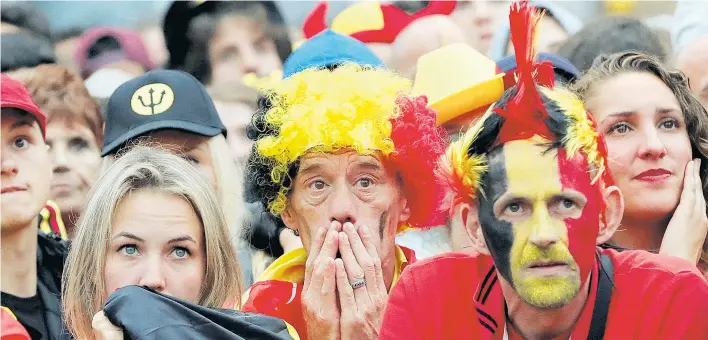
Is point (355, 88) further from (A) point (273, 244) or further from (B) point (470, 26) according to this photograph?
(B) point (470, 26)

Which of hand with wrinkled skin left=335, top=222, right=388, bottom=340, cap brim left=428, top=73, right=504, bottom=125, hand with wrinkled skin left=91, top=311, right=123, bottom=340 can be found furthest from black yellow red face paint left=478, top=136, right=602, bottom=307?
cap brim left=428, top=73, right=504, bottom=125

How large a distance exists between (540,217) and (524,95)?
0.34 metres

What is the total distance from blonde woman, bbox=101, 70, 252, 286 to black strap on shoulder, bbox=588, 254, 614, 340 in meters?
1.67

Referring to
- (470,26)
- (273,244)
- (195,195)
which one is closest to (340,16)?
(470,26)

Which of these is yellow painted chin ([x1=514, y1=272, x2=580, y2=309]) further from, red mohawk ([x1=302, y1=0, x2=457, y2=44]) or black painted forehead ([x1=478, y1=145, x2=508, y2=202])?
red mohawk ([x1=302, y1=0, x2=457, y2=44])

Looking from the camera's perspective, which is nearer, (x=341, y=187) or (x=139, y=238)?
(x=139, y=238)

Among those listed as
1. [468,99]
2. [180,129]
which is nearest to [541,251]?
[468,99]

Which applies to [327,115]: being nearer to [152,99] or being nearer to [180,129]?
[180,129]

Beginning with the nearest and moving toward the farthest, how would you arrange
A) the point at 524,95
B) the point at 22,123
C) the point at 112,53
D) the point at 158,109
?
the point at 524,95 < the point at 22,123 < the point at 158,109 < the point at 112,53

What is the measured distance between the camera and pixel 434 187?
14.4 ft

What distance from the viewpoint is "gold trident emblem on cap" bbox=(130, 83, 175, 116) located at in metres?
5.00

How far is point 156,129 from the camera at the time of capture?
4.91 metres

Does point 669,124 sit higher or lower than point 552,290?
higher

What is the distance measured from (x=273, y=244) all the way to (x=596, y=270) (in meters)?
1.88
